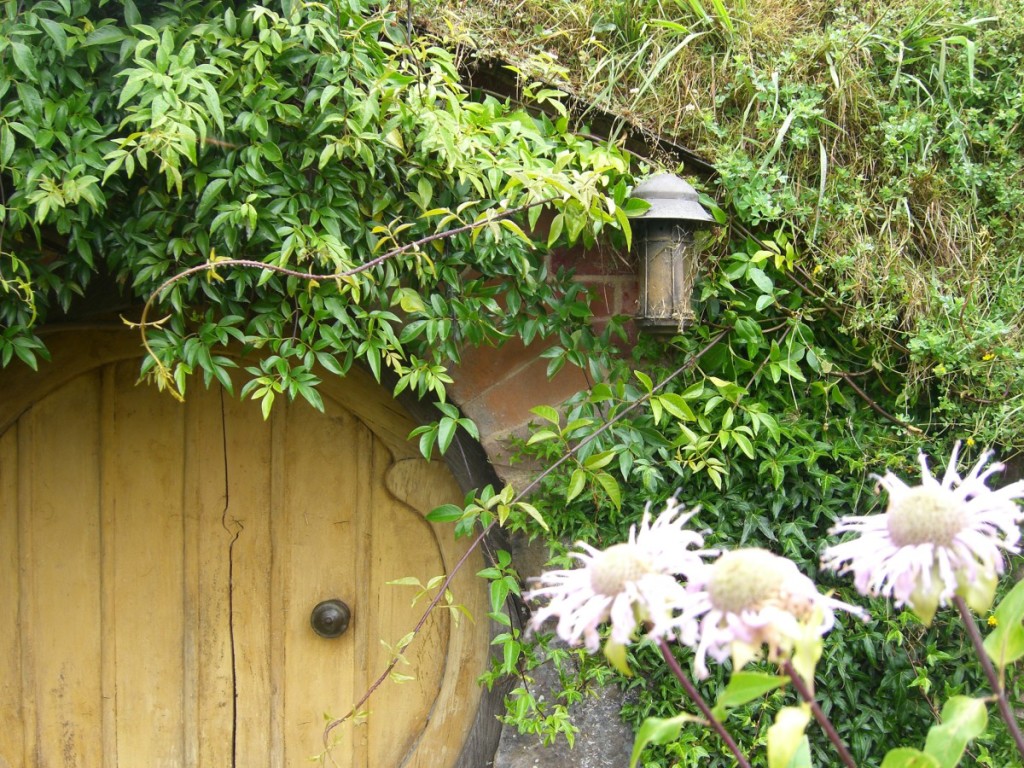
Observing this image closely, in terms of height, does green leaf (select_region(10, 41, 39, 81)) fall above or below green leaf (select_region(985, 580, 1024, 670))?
above

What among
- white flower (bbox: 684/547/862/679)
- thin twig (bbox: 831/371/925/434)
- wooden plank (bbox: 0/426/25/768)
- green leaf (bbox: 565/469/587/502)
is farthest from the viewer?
wooden plank (bbox: 0/426/25/768)

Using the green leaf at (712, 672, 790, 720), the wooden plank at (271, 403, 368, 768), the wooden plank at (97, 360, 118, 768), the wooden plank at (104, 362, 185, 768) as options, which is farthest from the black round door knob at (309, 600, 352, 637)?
the green leaf at (712, 672, 790, 720)

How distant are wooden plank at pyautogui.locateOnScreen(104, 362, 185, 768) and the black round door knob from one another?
0.29m

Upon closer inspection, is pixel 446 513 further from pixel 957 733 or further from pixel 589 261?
pixel 957 733

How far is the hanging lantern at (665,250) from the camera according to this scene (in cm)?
152

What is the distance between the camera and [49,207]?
1291 mm

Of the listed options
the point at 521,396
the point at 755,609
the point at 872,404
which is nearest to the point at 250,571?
the point at 521,396

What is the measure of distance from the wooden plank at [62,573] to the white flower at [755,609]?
1.55 m

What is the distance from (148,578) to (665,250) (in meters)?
1.29

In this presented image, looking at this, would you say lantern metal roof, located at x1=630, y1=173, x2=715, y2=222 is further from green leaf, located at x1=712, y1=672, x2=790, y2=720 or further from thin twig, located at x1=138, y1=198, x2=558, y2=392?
green leaf, located at x1=712, y1=672, x2=790, y2=720

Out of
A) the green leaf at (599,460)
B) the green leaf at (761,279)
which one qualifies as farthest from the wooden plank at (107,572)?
the green leaf at (761,279)

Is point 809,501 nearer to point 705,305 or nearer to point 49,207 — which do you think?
point 705,305

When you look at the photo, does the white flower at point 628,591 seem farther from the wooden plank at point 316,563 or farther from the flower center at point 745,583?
the wooden plank at point 316,563

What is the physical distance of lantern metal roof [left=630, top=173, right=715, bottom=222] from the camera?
4.91 feet
